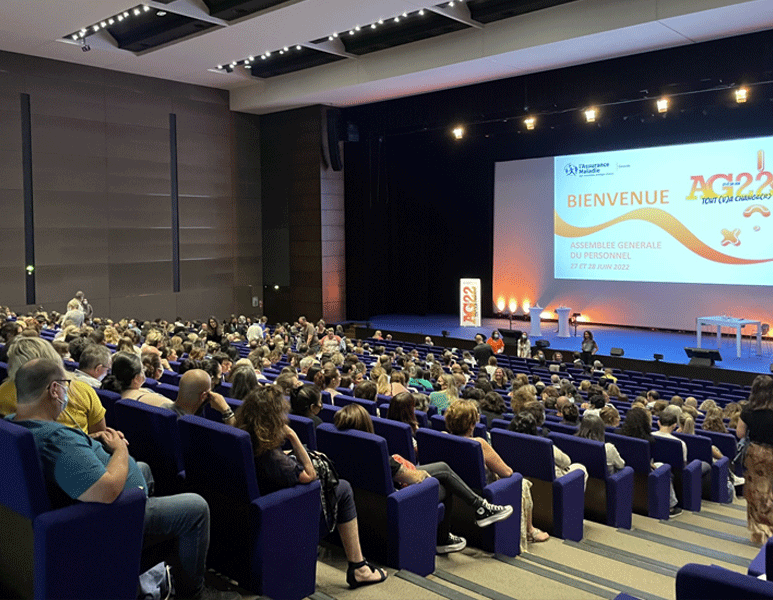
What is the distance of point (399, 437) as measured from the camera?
4043 mm

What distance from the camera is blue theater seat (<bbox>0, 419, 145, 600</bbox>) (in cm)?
221

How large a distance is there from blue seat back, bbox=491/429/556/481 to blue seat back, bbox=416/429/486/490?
64 centimetres

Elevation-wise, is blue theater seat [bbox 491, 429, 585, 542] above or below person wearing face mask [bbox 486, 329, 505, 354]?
above

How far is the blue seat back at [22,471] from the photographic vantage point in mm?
2189

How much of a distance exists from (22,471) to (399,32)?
14497 millimetres

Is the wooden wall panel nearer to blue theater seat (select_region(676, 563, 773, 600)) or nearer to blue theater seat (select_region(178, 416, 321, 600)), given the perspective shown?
blue theater seat (select_region(178, 416, 321, 600))

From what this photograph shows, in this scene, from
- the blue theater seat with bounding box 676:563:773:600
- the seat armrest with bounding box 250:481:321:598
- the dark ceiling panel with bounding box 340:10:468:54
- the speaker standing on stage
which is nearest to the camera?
the blue theater seat with bounding box 676:563:773:600

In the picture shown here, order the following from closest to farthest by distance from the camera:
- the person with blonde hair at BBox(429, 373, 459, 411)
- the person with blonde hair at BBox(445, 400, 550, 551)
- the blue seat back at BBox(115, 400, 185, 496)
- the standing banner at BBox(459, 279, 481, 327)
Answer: the blue seat back at BBox(115, 400, 185, 496) < the person with blonde hair at BBox(445, 400, 550, 551) < the person with blonde hair at BBox(429, 373, 459, 411) < the standing banner at BBox(459, 279, 481, 327)

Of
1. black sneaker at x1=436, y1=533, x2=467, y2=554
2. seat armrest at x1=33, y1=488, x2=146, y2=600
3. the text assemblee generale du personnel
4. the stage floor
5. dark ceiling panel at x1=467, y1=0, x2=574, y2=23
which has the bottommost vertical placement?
the stage floor

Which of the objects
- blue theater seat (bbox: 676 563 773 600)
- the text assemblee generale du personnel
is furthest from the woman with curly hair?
the text assemblee generale du personnel

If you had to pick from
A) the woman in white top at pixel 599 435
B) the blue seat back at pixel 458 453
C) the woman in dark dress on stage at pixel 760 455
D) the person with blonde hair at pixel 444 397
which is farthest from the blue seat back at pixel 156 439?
the person with blonde hair at pixel 444 397

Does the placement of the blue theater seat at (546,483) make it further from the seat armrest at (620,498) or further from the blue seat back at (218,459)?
the blue seat back at (218,459)

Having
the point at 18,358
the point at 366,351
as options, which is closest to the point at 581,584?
the point at 18,358

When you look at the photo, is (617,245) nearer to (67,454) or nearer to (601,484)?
(601,484)
